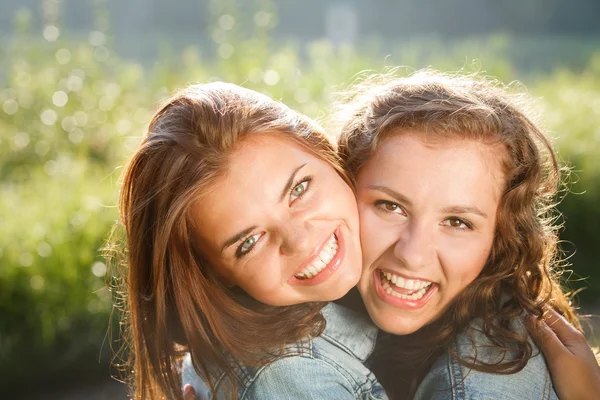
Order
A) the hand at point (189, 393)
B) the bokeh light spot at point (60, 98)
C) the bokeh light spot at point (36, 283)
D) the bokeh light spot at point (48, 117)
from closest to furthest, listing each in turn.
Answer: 1. the hand at point (189, 393)
2. the bokeh light spot at point (36, 283)
3. the bokeh light spot at point (48, 117)
4. the bokeh light spot at point (60, 98)

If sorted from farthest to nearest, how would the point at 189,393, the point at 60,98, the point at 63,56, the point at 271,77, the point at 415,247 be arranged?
the point at 63,56
the point at 60,98
the point at 271,77
the point at 189,393
the point at 415,247

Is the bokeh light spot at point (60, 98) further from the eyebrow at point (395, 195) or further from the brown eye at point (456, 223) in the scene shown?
the brown eye at point (456, 223)

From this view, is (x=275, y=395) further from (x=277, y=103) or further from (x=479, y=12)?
(x=479, y=12)

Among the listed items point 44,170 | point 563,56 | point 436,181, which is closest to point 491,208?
point 436,181

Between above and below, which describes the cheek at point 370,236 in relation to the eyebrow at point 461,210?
below

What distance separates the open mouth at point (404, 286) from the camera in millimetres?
2100

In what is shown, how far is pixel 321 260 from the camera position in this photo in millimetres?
2041

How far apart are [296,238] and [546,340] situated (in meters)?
0.83

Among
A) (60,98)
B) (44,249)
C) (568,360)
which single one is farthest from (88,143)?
(568,360)

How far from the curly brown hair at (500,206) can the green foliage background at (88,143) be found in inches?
32.1

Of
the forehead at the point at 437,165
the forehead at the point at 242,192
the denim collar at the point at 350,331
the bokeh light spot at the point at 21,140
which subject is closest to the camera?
the forehead at the point at 242,192

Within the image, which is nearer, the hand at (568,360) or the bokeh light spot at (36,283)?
the hand at (568,360)

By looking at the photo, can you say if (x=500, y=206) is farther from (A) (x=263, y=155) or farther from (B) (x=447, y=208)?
(A) (x=263, y=155)

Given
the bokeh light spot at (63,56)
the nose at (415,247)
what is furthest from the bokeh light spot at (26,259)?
the bokeh light spot at (63,56)
